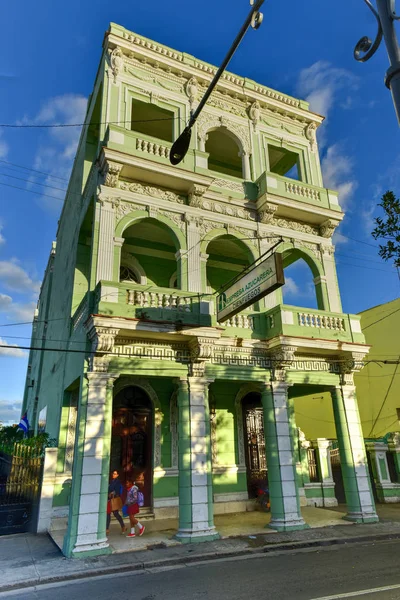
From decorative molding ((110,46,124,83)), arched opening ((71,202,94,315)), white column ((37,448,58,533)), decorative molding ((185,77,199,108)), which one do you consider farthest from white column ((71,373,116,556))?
decorative molding ((185,77,199,108))

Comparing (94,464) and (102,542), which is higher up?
(94,464)

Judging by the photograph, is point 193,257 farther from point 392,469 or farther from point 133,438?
point 392,469

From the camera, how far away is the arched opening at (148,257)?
15494 millimetres

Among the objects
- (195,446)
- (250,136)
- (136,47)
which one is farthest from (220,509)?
(136,47)

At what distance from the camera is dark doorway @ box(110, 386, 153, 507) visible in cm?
1335

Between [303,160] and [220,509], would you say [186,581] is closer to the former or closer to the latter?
[220,509]

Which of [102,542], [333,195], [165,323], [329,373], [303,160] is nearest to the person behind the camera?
[102,542]

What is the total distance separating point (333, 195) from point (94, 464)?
1319cm

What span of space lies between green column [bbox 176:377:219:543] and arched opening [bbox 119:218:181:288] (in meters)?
5.33

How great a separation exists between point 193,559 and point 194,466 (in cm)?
240

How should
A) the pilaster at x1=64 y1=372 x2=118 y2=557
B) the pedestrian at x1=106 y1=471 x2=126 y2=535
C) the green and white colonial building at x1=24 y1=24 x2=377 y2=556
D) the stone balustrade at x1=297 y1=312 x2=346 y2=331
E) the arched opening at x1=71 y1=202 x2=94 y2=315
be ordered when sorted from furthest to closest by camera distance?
1. the arched opening at x1=71 y1=202 x2=94 y2=315
2. the stone balustrade at x1=297 y1=312 x2=346 y2=331
3. the pedestrian at x1=106 y1=471 x2=126 y2=535
4. the green and white colonial building at x1=24 y1=24 x2=377 y2=556
5. the pilaster at x1=64 y1=372 x2=118 y2=557

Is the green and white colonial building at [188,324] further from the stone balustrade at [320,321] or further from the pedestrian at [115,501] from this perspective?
the pedestrian at [115,501]

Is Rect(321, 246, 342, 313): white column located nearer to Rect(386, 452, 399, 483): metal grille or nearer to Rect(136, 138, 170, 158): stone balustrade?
Rect(136, 138, 170, 158): stone balustrade

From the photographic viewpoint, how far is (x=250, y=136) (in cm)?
1661
